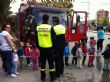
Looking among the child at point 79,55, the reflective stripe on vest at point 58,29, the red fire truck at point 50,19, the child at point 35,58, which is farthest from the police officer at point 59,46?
the red fire truck at point 50,19

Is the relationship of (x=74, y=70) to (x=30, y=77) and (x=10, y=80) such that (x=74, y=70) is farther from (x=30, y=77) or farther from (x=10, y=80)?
(x=10, y=80)

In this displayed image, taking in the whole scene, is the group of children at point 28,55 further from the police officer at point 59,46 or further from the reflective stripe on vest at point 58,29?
the reflective stripe on vest at point 58,29

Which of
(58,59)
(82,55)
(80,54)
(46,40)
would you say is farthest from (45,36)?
(82,55)

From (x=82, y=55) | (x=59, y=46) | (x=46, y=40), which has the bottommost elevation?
(x=82, y=55)

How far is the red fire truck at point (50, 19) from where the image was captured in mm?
20075

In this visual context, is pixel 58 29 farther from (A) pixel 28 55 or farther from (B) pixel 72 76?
(A) pixel 28 55

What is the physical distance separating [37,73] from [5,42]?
5.73 ft

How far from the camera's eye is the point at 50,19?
2127 centimetres

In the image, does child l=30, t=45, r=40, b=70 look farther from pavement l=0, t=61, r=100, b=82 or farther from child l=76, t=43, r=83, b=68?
child l=76, t=43, r=83, b=68

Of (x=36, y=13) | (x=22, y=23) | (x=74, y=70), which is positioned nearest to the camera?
(x=74, y=70)

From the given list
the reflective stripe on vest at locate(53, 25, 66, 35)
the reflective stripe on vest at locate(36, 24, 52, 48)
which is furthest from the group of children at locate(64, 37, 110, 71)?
the reflective stripe on vest at locate(36, 24, 52, 48)

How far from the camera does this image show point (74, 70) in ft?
46.9

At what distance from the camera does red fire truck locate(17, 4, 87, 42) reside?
20.1m

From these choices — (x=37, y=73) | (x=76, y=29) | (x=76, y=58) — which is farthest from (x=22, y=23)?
(x=37, y=73)
